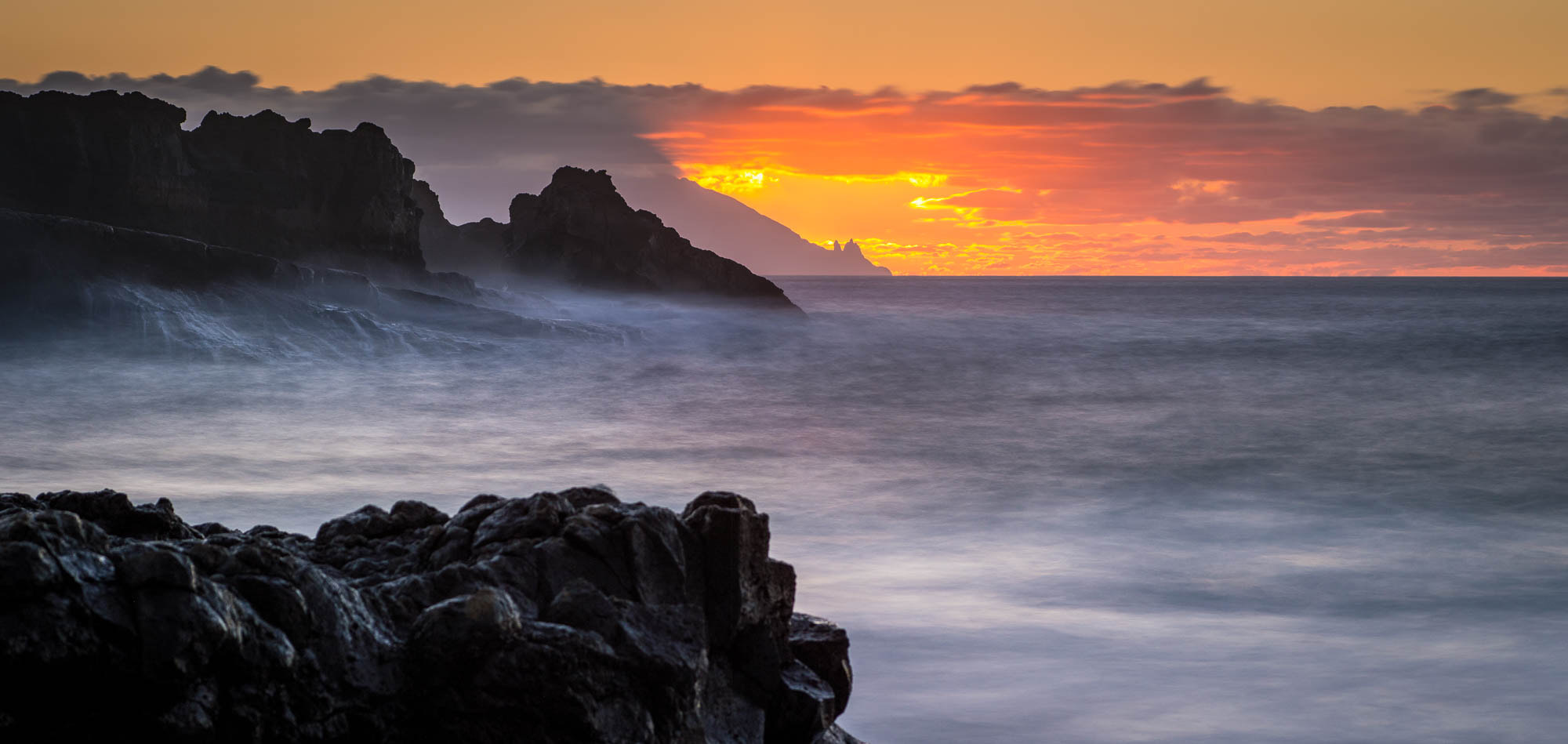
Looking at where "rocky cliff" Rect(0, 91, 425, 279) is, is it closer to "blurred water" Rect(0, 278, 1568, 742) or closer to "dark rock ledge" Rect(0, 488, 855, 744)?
"blurred water" Rect(0, 278, 1568, 742)

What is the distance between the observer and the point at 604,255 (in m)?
58.8

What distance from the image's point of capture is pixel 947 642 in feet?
30.3

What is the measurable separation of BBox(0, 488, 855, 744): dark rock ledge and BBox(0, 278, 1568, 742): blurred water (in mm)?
2544

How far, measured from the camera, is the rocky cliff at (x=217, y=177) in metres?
39.7

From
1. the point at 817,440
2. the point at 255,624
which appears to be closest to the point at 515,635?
the point at 255,624

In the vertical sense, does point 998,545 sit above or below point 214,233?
below

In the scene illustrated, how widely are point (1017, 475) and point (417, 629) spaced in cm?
1477

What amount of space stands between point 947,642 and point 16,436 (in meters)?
17.9

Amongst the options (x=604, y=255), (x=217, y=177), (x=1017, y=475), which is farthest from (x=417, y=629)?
(x=604, y=255)

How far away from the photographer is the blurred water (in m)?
8.64

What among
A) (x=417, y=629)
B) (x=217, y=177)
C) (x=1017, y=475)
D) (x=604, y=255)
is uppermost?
(x=217, y=177)

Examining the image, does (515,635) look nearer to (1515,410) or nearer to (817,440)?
(817,440)

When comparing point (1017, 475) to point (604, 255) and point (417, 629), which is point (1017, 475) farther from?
point (604, 255)

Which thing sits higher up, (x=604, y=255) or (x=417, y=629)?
(x=604, y=255)
